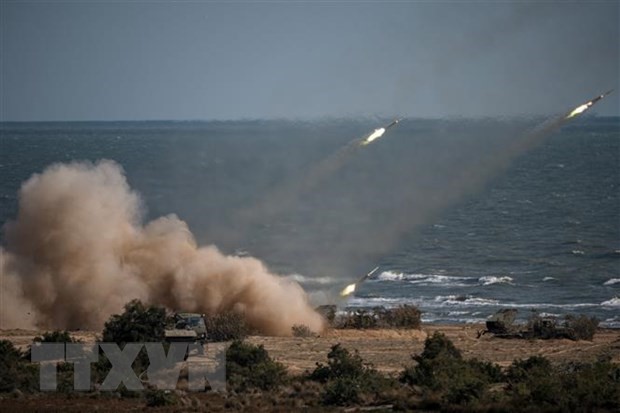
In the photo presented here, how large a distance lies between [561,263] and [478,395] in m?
38.7

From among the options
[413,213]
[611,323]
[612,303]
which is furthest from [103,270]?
[413,213]

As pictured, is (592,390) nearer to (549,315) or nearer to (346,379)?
(346,379)

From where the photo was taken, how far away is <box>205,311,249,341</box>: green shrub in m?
43.9

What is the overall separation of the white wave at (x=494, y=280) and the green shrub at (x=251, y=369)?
1095 inches

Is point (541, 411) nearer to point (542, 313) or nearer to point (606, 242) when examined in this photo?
point (542, 313)

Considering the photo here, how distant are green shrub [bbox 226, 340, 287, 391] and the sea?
14915 mm

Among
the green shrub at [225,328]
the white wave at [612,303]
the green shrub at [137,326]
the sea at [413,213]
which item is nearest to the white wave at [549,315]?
the sea at [413,213]

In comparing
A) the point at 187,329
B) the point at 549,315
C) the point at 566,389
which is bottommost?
the point at 566,389

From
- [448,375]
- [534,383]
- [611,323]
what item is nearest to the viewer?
[534,383]

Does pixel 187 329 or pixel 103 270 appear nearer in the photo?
pixel 187 329

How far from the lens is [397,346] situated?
43656 mm

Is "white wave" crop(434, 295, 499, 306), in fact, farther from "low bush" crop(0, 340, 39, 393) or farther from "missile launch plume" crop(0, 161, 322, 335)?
"low bush" crop(0, 340, 39, 393)

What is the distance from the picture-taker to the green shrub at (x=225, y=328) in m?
43.9

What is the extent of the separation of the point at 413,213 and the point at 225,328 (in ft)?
85.2
